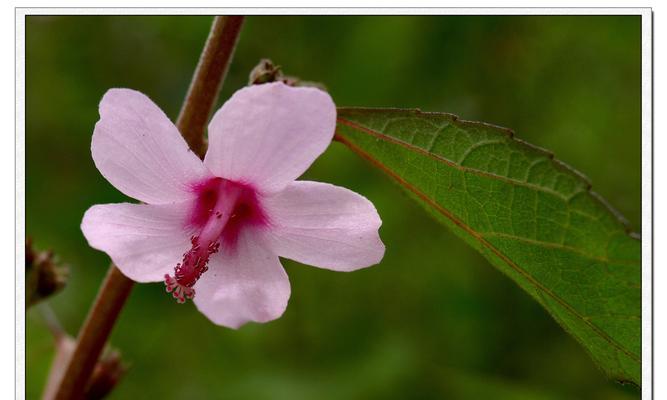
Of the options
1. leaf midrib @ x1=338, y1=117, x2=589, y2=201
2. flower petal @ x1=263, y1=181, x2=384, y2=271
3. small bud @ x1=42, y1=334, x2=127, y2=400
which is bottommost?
small bud @ x1=42, y1=334, x2=127, y2=400

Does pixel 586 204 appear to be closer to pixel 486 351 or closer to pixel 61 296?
pixel 486 351

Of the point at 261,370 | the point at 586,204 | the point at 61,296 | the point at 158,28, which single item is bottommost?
the point at 261,370

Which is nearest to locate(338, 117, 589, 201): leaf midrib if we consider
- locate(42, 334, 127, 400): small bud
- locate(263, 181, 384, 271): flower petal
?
locate(263, 181, 384, 271): flower petal

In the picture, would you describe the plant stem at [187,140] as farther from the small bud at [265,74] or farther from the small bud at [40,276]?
the small bud at [40,276]

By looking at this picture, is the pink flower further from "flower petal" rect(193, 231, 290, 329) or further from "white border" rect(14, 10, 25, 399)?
"white border" rect(14, 10, 25, 399)
